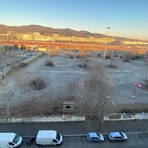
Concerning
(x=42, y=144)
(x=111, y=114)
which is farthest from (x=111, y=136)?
(x=42, y=144)

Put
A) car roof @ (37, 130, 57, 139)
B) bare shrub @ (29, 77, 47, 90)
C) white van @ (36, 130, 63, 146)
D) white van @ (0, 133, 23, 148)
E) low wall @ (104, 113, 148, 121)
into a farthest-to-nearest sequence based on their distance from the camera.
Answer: bare shrub @ (29, 77, 47, 90) → low wall @ (104, 113, 148, 121) → car roof @ (37, 130, 57, 139) → white van @ (36, 130, 63, 146) → white van @ (0, 133, 23, 148)

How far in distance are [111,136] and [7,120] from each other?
8.17 m

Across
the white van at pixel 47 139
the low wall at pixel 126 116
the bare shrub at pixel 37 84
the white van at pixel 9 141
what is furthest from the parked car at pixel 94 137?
the bare shrub at pixel 37 84

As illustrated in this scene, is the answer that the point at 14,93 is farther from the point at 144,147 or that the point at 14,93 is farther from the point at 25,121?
the point at 144,147

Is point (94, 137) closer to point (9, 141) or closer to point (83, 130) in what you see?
point (83, 130)

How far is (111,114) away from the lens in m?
16.6

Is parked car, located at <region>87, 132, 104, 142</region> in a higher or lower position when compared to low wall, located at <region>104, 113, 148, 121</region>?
lower

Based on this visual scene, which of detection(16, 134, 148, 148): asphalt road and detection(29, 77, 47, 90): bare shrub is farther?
detection(29, 77, 47, 90): bare shrub

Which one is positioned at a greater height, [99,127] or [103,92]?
[103,92]

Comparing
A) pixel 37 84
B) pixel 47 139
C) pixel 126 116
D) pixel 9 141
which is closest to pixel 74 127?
pixel 47 139

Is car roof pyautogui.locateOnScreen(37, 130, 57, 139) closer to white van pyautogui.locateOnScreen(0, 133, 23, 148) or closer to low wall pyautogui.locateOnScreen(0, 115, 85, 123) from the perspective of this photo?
white van pyautogui.locateOnScreen(0, 133, 23, 148)

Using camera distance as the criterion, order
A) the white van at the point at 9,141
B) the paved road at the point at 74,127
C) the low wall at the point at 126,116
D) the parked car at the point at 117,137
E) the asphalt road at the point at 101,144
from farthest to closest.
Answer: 1. the low wall at the point at 126,116
2. the paved road at the point at 74,127
3. the parked car at the point at 117,137
4. the asphalt road at the point at 101,144
5. the white van at the point at 9,141

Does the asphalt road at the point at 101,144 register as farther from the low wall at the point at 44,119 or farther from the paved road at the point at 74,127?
the low wall at the point at 44,119

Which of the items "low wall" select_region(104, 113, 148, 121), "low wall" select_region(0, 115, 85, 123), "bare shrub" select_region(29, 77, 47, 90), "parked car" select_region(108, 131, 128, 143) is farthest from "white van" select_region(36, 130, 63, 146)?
"bare shrub" select_region(29, 77, 47, 90)
